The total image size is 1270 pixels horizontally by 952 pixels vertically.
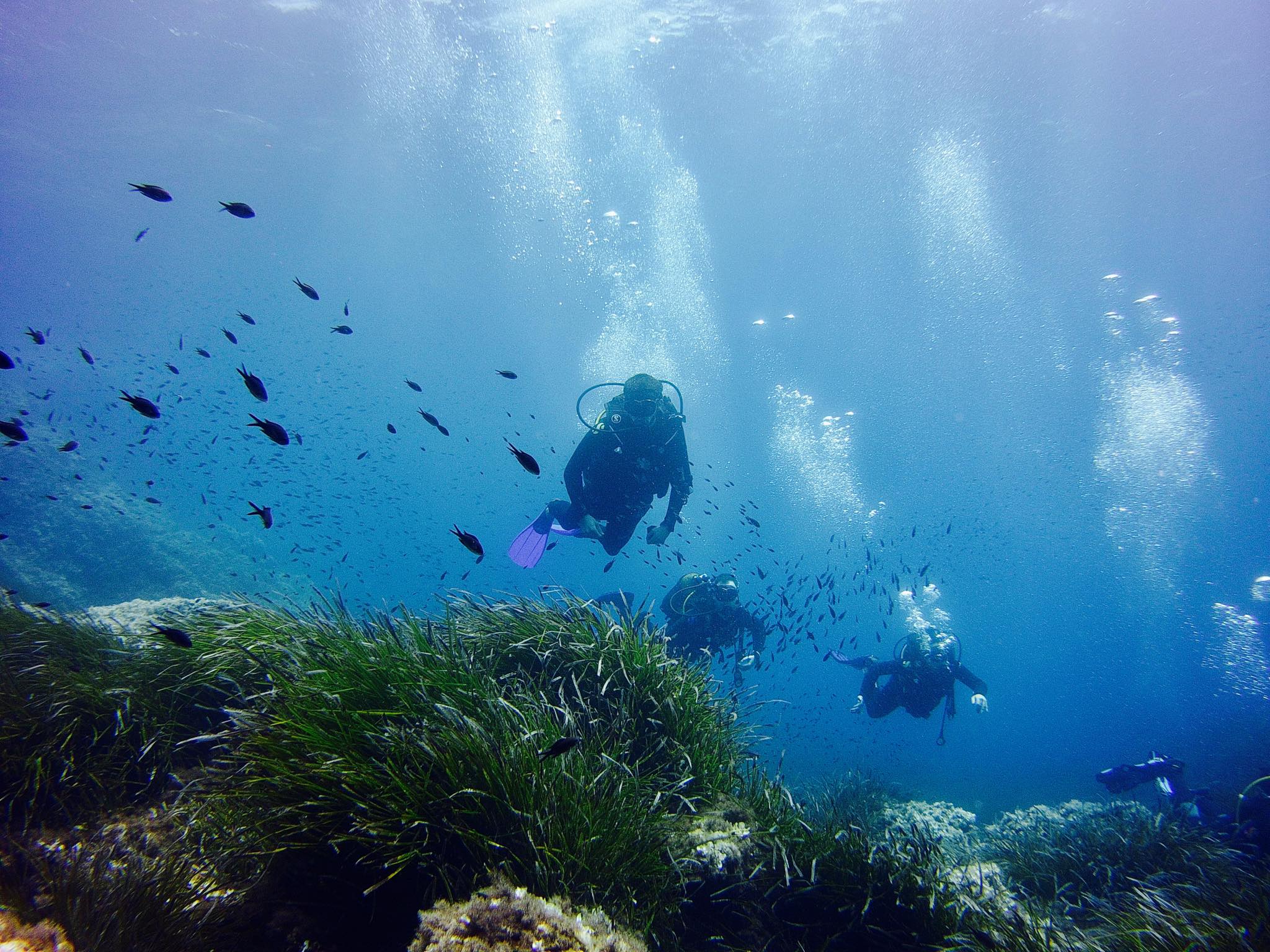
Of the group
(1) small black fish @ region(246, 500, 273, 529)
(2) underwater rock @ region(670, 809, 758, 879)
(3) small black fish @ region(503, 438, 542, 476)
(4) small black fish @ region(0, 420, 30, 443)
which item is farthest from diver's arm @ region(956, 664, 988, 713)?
(4) small black fish @ region(0, 420, 30, 443)

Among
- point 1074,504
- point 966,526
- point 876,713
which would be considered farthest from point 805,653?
point 876,713

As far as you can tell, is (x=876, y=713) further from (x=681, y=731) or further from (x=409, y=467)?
(x=409, y=467)

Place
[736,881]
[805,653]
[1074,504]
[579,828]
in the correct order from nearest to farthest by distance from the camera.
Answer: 1. [579,828]
2. [736,881]
3. [1074,504]
4. [805,653]

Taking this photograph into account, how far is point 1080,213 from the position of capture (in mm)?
27500

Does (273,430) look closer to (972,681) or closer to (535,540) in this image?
(535,540)

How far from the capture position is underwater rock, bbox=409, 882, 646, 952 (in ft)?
5.72

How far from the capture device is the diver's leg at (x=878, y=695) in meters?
12.5

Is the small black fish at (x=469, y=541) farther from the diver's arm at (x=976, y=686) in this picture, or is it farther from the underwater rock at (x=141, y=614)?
the diver's arm at (x=976, y=686)

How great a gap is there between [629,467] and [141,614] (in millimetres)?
9207

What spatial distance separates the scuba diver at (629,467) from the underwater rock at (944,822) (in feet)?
21.8

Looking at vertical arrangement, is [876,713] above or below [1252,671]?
below

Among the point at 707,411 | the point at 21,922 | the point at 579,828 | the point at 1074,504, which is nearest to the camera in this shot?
the point at 21,922

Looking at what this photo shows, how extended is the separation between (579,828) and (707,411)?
196 feet

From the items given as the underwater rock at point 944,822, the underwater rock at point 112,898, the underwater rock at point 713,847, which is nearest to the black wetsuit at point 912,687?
the underwater rock at point 944,822
